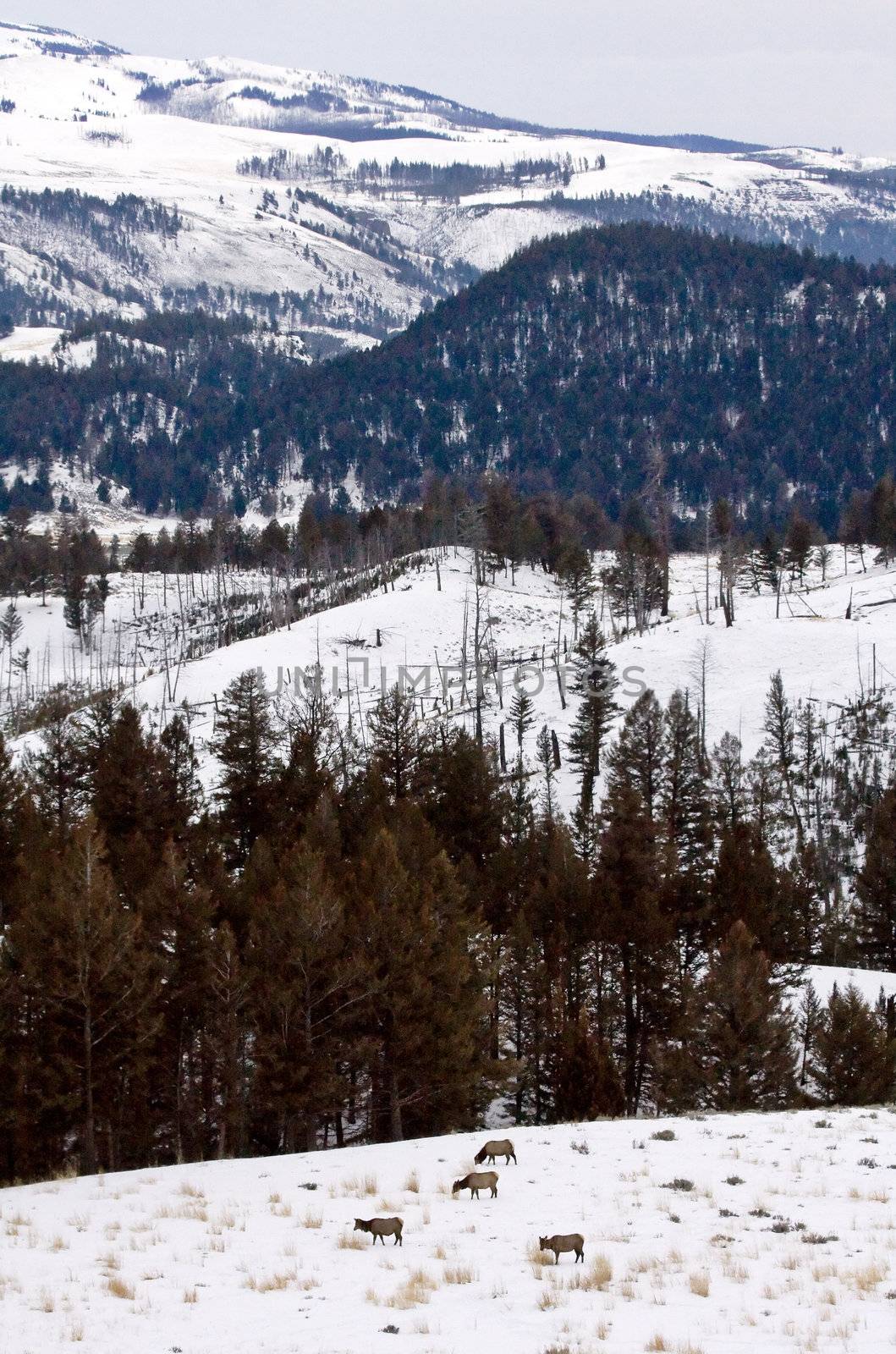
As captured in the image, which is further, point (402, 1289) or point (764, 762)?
point (764, 762)

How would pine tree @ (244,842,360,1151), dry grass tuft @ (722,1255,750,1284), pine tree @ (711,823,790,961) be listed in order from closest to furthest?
dry grass tuft @ (722,1255,750,1284)
pine tree @ (244,842,360,1151)
pine tree @ (711,823,790,961)

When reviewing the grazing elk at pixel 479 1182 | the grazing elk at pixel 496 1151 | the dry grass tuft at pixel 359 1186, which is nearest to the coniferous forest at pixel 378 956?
the dry grass tuft at pixel 359 1186

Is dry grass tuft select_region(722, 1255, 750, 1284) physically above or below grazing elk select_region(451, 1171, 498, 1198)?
above

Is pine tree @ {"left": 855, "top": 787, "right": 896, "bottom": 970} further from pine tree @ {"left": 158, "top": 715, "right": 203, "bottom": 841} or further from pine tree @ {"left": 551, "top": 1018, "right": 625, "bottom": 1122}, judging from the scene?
pine tree @ {"left": 158, "top": 715, "right": 203, "bottom": 841}

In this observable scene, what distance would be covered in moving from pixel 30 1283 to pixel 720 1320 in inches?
322

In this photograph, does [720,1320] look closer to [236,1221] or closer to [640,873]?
[236,1221]

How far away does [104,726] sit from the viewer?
58.9 meters

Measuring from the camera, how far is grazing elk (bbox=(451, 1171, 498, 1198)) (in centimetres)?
1758

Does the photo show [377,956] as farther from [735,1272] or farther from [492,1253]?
[735,1272]

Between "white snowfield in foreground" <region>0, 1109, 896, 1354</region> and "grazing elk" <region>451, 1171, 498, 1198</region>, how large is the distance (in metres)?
0.27

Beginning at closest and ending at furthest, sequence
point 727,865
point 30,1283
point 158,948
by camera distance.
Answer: point 30,1283
point 158,948
point 727,865

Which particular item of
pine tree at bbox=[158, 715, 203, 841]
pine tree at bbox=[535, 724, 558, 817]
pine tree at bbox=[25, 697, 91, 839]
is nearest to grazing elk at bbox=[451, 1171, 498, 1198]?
pine tree at bbox=[158, 715, 203, 841]

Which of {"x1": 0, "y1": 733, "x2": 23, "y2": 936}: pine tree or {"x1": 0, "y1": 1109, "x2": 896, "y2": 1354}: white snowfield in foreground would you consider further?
{"x1": 0, "y1": 733, "x2": 23, "y2": 936}: pine tree

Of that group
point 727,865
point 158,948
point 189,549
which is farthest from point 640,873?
point 189,549
